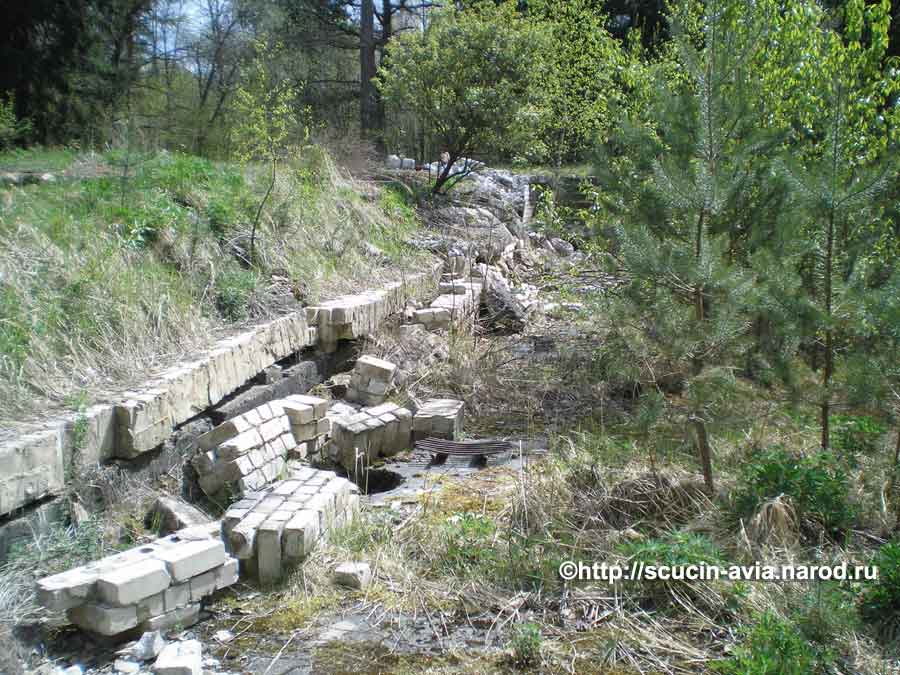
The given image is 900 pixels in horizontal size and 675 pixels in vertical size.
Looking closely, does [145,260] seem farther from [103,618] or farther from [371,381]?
[103,618]

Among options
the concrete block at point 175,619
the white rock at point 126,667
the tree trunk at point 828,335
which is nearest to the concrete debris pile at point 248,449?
the concrete block at point 175,619

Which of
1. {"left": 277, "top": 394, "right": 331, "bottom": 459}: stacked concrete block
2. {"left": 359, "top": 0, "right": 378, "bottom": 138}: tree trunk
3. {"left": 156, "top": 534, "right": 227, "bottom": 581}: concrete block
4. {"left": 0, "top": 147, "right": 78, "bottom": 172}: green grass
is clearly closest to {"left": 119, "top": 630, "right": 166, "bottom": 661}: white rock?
{"left": 156, "top": 534, "right": 227, "bottom": 581}: concrete block

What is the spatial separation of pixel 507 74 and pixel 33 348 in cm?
909

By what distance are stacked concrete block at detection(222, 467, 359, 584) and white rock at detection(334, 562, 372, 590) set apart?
205 mm

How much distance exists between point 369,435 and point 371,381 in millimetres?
930

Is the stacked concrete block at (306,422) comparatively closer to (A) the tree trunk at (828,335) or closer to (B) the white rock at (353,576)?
(B) the white rock at (353,576)

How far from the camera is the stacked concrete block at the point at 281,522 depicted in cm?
375

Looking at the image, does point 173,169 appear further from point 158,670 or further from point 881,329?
point 881,329

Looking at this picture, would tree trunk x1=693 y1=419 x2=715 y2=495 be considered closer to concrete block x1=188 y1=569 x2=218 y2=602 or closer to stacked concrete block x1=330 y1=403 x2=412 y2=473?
stacked concrete block x1=330 y1=403 x2=412 y2=473

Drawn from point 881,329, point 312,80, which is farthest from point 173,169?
point 312,80

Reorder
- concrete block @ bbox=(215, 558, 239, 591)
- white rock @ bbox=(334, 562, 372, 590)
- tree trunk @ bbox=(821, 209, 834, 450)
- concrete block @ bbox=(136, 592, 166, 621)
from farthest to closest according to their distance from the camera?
tree trunk @ bbox=(821, 209, 834, 450)
white rock @ bbox=(334, 562, 372, 590)
concrete block @ bbox=(215, 558, 239, 591)
concrete block @ bbox=(136, 592, 166, 621)

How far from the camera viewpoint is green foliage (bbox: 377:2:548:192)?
38.3ft

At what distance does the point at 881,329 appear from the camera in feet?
12.7

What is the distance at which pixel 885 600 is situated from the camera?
10.1 feet
